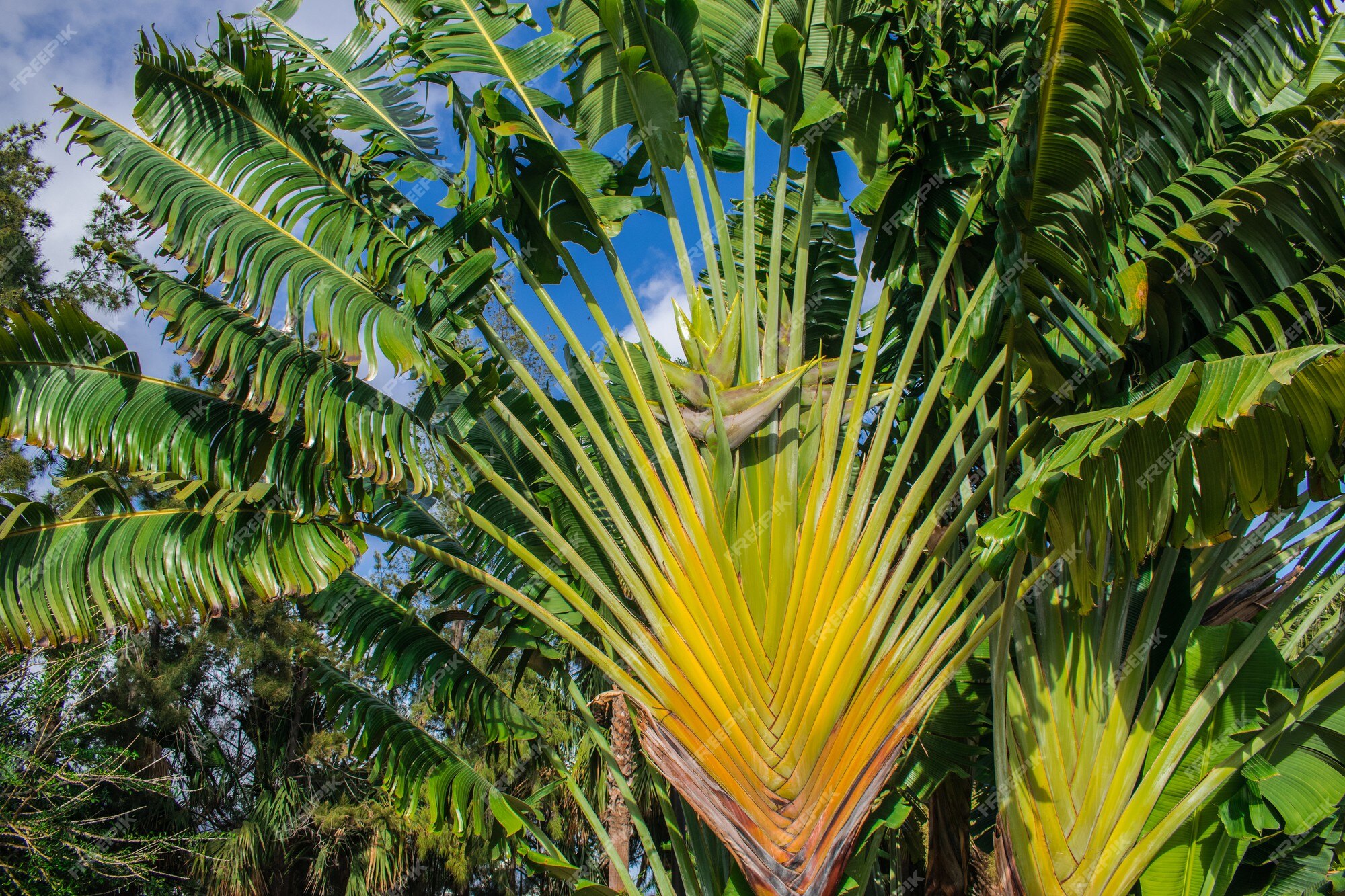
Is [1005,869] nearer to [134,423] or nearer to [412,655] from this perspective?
[412,655]

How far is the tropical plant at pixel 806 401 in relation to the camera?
3398 mm

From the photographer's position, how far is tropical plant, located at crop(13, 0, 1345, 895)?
340 cm

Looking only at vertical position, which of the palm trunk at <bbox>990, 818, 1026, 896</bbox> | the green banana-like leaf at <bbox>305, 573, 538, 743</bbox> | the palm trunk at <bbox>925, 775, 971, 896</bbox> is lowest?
the palm trunk at <bbox>925, 775, 971, 896</bbox>

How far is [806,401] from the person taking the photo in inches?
174

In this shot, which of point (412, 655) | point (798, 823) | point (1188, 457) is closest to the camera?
point (1188, 457)

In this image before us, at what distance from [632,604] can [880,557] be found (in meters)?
2.57

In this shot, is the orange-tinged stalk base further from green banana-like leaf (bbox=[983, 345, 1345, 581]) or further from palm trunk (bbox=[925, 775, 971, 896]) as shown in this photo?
palm trunk (bbox=[925, 775, 971, 896])

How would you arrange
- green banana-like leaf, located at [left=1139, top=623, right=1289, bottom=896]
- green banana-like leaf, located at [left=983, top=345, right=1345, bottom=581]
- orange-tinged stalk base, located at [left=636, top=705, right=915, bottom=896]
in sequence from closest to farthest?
1. green banana-like leaf, located at [left=983, top=345, right=1345, bottom=581]
2. orange-tinged stalk base, located at [left=636, top=705, right=915, bottom=896]
3. green banana-like leaf, located at [left=1139, top=623, right=1289, bottom=896]

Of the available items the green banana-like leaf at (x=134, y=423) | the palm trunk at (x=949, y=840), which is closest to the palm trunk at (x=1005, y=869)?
the palm trunk at (x=949, y=840)

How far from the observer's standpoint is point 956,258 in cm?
504

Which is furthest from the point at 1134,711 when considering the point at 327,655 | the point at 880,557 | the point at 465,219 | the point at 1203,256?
the point at 327,655

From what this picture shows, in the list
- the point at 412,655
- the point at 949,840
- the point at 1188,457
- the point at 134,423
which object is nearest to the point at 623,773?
the point at 412,655

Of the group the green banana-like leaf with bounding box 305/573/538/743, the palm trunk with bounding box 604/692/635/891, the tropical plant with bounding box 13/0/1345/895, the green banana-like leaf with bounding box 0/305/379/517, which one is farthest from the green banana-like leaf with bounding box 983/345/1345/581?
the palm trunk with bounding box 604/692/635/891

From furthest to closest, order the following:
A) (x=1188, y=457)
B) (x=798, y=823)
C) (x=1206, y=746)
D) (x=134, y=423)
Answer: (x=134, y=423) → (x=1206, y=746) → (x=798, y=823) → (x=1188, y=457)
